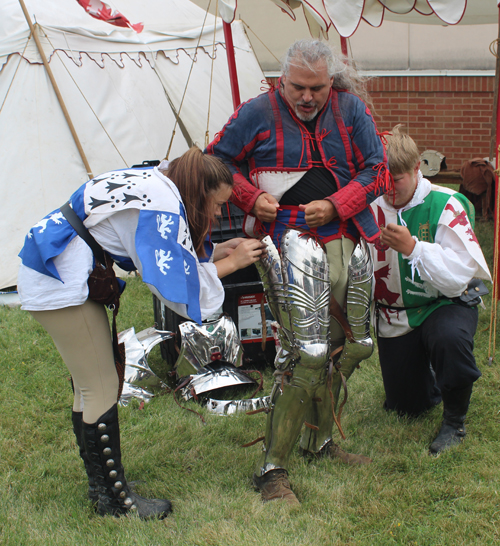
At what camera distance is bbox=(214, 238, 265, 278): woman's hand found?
2.12 m

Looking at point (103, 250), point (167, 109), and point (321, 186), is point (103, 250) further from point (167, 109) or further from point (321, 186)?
point (167, 109)

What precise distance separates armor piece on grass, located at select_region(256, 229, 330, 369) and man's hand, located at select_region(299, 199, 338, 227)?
0.08m

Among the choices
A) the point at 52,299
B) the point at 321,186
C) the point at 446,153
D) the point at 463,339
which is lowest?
the point at 446,153

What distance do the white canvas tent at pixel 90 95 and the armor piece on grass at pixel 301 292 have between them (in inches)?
142

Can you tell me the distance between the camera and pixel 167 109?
6094 mm

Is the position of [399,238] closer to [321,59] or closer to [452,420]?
[321,59]

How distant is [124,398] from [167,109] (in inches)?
146

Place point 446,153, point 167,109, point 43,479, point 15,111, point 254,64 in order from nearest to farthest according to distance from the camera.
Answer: point 43,479 → point 15,111 → point 167,109 → point 254,64 → point 446,153

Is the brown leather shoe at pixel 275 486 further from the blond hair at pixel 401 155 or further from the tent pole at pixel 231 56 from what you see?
the tent pole at pixel 231 56

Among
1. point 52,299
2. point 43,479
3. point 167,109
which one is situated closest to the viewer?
point 52,299

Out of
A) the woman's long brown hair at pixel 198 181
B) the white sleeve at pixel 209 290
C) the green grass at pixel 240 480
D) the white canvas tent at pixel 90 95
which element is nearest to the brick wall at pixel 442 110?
the white canvas tent at pixel 90 95

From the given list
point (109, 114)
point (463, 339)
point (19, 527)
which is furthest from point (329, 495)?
point (109, 114)

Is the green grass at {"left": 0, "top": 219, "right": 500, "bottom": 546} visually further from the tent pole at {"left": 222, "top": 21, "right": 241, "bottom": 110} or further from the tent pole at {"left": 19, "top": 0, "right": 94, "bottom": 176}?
the tent pole at {"left": 19, "top": 0, "right": 94, "bottom": 176}

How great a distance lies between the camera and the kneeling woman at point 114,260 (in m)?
1.86
